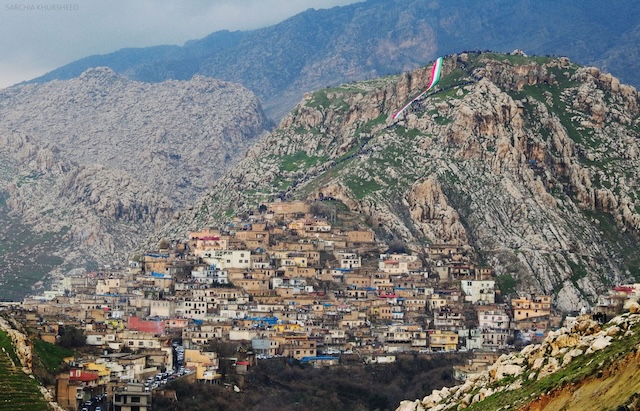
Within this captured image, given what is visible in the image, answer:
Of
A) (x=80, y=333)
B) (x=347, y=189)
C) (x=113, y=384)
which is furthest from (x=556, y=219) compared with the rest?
(x=113, y=384)

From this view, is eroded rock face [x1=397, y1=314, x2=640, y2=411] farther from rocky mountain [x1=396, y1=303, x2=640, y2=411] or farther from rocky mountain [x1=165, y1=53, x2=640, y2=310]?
rocky mountain [x1=165, y1=53, x2=640, y2=310]

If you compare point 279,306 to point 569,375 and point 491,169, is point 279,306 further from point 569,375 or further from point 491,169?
point 569,375

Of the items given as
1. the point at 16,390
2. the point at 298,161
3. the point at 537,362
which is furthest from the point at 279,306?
the point at 537,362

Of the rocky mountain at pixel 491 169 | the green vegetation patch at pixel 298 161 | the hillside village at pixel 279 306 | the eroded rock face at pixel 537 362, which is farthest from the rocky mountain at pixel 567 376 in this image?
the green vegetation patch at pixel 298 161

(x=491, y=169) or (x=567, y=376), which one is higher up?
(x=567, y=376)

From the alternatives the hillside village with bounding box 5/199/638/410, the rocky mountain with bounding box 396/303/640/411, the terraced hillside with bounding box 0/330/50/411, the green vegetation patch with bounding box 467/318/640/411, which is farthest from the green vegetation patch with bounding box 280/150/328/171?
the green vegetation patch with bounding box 467/318/640/411
